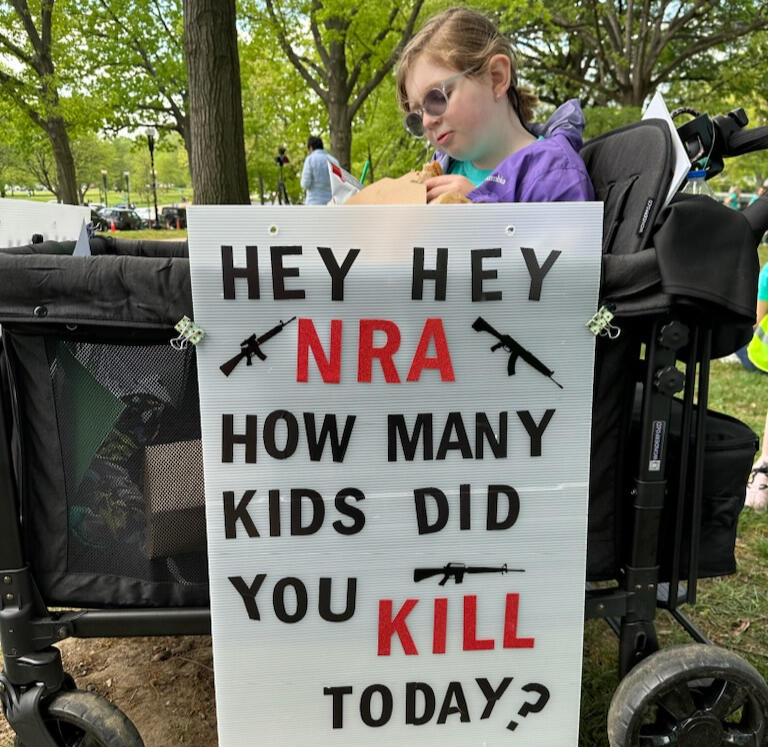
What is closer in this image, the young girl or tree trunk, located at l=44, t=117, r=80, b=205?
the young girl

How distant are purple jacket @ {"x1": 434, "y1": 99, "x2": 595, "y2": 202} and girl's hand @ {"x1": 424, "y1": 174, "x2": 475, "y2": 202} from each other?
0.04m

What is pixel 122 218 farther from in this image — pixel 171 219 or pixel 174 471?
pixel 174 471

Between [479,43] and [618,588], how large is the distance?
1.37 metres

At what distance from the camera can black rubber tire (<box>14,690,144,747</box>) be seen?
1.47m

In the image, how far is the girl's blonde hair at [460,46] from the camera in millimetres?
1783

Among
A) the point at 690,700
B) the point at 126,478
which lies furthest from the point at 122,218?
the point at 690,700

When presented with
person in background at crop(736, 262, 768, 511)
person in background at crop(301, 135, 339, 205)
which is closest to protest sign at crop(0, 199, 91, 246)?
person in background at crop(736, 262, 768, 511)

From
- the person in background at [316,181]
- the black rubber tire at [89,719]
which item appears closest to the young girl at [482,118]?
the black rubber tire at [89,719]

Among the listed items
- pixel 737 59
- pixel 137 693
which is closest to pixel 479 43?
pixel 137 693

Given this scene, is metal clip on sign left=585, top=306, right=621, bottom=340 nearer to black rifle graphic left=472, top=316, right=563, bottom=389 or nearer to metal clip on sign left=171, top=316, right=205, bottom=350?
black rifle graphic left=472, top=316, right=563, bottom=389

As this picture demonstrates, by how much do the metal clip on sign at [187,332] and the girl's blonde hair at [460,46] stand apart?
100 cm

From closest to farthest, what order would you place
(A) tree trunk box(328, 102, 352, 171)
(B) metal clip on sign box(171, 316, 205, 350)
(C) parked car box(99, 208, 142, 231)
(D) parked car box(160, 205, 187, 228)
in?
(B) metal clip on sign box(171, 316, 205, 350) < (A) tree trunk box(328, 102, 352, 171) < (C) parked car box(99, 208, 142, 231) < (D) parked car box(160, 205, 187, 228)

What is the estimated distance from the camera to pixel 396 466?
54.6 inches

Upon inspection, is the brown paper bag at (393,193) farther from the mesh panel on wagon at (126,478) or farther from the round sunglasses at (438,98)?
the mesh panel on wagon at (126,478)
